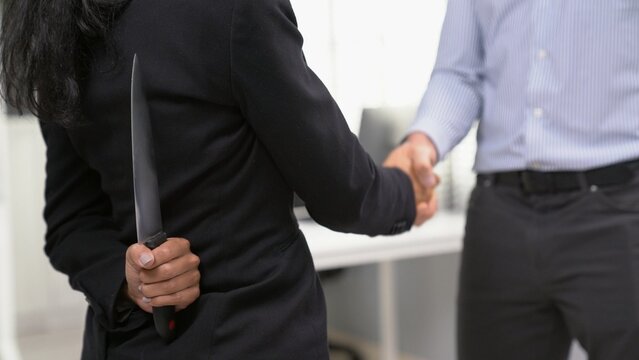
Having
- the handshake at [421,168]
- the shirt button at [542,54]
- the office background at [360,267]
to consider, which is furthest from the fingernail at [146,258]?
the office background at [360,267]

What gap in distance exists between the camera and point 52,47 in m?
0.82

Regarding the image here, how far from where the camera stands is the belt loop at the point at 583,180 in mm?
1237

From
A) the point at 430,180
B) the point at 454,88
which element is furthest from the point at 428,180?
the point at 454,88

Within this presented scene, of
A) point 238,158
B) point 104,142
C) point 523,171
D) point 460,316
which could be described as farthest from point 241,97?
point 460,316

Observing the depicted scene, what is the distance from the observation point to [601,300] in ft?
4.02

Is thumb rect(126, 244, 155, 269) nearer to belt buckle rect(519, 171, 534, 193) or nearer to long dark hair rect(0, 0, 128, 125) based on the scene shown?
long dark hair rect(0, 0, 128, 125)

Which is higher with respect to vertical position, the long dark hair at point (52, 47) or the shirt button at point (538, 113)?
the long dark hair at point (52, 47)

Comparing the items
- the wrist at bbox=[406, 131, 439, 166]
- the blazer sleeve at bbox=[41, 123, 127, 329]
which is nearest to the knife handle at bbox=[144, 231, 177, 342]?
the blazer sleeve at bbox=[41, 123, 127, 329]

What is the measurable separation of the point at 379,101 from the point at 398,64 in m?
0.18

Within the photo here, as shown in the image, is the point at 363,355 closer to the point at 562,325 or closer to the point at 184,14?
the point at 562,325

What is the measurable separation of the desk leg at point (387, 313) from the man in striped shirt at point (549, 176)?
1.32m

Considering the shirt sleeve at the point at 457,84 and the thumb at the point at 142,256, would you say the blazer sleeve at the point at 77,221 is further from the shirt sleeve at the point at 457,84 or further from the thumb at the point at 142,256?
the shirt sleeve at the point at 457,84

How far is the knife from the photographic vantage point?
2.55 ft

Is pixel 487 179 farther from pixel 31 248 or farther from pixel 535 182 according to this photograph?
pixel 31 248
